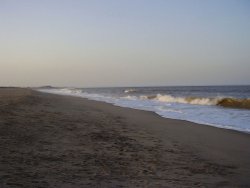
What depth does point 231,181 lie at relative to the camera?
622 centimetres

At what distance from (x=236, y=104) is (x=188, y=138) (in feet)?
58.7

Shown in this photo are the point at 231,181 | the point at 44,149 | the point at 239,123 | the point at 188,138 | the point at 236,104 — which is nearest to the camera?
the point at 231,181

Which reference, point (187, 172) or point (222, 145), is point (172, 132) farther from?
point (187, 172)

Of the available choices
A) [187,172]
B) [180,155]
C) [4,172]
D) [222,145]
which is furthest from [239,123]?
[4,172]

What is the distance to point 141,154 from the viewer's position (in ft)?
26.7

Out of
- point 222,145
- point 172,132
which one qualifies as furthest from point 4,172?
point 172,132

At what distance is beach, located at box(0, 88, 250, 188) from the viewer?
229 inches

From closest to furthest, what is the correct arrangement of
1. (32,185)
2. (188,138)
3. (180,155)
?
(32,185), (180,155), (188,138)

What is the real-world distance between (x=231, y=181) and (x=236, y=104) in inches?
894

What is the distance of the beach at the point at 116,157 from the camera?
5.81 meters

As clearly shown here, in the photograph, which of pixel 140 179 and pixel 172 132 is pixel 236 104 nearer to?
pixel 172 132

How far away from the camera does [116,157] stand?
7637 mm

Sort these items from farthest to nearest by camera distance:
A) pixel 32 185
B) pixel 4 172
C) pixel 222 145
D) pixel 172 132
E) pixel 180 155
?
1. pixel 172 132
2. pixel 222 145
3. pixel 180 155
4. pixel 4 172
5. pixel 32 185

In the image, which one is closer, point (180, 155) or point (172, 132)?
point (180, 155)
